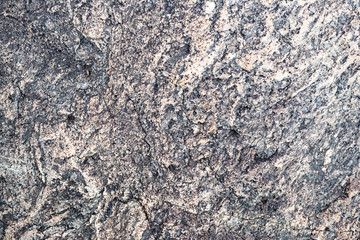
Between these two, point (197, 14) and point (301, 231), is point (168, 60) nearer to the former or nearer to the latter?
point (197, 14)

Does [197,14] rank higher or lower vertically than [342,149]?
higher

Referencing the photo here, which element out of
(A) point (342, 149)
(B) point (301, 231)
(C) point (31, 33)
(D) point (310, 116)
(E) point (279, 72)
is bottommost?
(B) point (301, 231)

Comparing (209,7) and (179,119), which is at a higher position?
(209,7)

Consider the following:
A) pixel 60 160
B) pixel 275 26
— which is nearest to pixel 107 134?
pixel 60 160

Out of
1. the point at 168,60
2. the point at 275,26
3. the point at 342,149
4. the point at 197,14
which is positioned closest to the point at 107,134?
the point at 168,60

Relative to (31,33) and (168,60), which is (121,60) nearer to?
(168,60)

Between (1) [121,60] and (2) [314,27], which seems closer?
(2) [314,27]
